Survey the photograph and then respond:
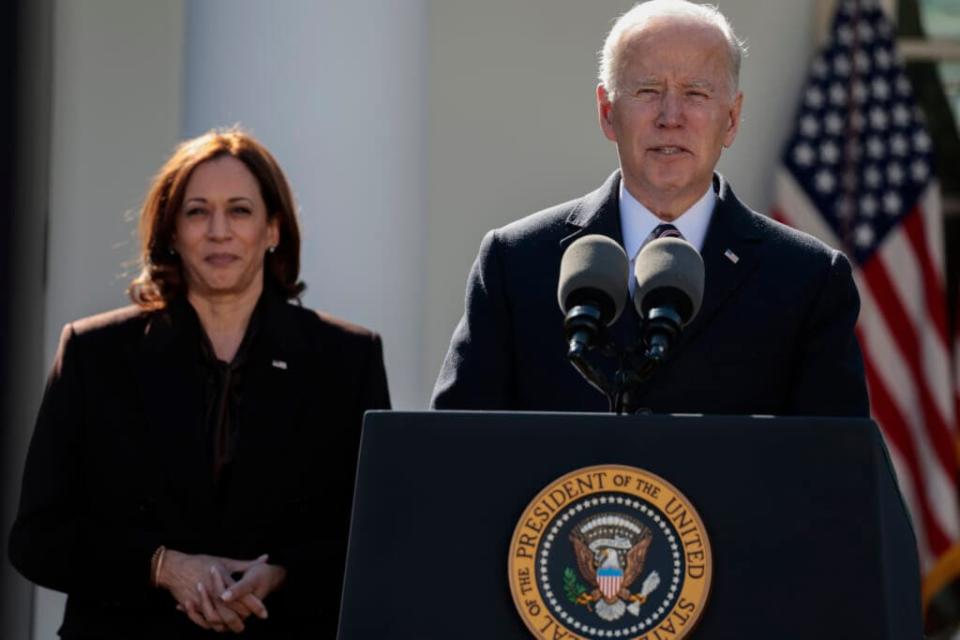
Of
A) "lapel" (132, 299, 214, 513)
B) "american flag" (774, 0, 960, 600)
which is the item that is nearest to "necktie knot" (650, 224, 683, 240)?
"lapel" (132, 299, 214, 513)

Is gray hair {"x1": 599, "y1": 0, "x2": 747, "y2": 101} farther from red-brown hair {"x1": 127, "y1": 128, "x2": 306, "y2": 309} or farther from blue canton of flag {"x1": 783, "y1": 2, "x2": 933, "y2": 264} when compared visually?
blue canton of flag {"x1": 783, "y1": 2, "x2": 933, "y2": 264}

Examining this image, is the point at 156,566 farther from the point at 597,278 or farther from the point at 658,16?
the point at 597,278

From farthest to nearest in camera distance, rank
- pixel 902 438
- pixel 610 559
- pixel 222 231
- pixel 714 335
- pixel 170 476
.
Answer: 1. pixel 902 438
2. pixel 222 231
3. pixel 170 476
4. pixel 714 335
5. pixel 610 559

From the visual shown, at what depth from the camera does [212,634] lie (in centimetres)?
376

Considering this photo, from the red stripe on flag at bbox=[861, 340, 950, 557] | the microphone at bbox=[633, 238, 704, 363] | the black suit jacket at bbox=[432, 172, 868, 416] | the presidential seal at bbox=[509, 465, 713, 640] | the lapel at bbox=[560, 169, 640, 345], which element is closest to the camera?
the presidential seal at bbox=[509, 465, 713, 640]

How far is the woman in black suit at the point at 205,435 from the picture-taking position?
12.4 ft

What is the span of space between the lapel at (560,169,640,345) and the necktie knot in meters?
0.05

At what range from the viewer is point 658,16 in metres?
2.93

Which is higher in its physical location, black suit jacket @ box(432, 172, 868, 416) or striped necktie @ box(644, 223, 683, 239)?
striped necktie @ box(644, 223, 683, 239)

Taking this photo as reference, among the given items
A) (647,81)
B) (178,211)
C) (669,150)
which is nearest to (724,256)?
(669,150)

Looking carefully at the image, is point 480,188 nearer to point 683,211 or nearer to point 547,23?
point 547,23

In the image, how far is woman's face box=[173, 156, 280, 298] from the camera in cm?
403

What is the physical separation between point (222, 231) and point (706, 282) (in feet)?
4.66

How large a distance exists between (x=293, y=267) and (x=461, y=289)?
9.61ft
